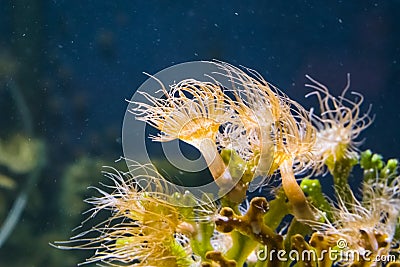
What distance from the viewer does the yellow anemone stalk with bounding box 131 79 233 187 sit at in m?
1.27

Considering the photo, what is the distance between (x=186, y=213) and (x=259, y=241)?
201mm

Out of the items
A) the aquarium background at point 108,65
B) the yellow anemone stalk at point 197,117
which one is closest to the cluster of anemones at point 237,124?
the yellow anemone stalk at point 197,117

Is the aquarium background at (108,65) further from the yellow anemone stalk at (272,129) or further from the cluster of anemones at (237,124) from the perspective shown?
the yellow anemone stalk at (272,129)

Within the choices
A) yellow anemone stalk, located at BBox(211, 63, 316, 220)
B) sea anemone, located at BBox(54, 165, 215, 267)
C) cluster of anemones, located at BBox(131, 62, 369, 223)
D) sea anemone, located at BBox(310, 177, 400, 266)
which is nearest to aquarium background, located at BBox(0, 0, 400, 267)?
sea anemone, located at BBox(54, 165, 215, 267)

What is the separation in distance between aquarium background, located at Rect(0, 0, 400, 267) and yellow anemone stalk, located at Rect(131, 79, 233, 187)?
282 mm

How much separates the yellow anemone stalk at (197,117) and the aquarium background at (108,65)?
282 millimetres

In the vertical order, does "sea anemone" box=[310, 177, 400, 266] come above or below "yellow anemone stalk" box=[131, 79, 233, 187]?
below

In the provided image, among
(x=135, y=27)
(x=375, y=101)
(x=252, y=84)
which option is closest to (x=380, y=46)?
(x=375, y=101)

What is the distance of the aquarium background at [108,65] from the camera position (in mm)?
1924

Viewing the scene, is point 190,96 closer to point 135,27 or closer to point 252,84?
point 252,84

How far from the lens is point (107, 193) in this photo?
1.37 metres

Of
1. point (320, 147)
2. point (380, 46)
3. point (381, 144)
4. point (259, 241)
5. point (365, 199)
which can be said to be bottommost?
point (259, 241)

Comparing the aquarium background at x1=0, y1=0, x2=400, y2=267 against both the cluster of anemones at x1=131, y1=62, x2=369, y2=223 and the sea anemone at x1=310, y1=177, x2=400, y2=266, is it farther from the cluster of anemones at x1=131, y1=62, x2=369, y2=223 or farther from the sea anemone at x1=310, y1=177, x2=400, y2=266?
the sea anemone at x1=310, y1=177, x2=400, y2=266

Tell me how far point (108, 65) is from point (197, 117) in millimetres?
840
